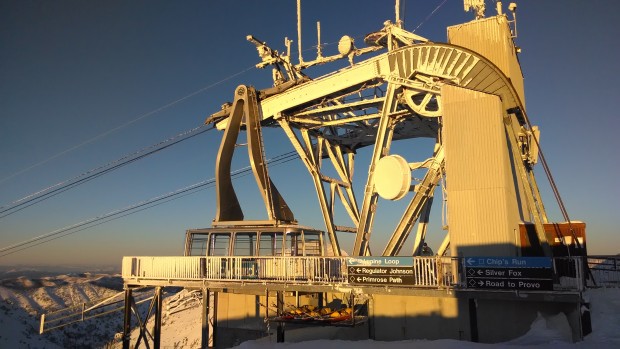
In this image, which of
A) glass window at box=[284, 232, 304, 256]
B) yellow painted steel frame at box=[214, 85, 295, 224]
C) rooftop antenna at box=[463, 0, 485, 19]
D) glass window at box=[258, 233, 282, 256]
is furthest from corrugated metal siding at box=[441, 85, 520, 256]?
yellow painted steel frame at box=[214, 85, 295, 224]

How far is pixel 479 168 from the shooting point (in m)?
18.0

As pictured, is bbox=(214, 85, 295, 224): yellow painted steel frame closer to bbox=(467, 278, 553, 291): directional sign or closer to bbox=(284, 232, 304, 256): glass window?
bbox=(284, 232, 304, 256): glass window

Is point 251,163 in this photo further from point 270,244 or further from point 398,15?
point 398,15

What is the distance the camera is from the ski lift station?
15.9 metres

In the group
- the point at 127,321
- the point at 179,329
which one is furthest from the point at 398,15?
the point at 179,329

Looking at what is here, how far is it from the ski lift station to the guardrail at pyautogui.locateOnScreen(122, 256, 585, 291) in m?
0.07

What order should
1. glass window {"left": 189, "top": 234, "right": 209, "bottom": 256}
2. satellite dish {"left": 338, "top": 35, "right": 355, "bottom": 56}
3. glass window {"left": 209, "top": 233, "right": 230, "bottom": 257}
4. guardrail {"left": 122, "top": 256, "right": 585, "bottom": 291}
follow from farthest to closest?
1. satellite dish {"left": 338, "top": 35, "right": 355, "bottom": 56}
2. glass window {"left": 189, "top": 234, "right": 209, "bottom": 256}
3. glass window {"left": 209, "top": 233, "right": 230, "bottom": 257}
4. guardrail {"left": 122, "top": 256, "right": 585, "bottom": 291}

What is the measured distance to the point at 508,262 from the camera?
14.9m

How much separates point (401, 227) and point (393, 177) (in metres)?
3.03

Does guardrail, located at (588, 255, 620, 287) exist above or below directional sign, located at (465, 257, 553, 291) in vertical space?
below

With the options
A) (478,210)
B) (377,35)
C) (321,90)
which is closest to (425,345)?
(478,210)

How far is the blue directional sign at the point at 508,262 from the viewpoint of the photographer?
14.3 meters

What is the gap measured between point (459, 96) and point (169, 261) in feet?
49.6

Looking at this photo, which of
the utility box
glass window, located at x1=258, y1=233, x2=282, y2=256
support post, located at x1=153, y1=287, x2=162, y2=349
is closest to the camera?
the utility box
